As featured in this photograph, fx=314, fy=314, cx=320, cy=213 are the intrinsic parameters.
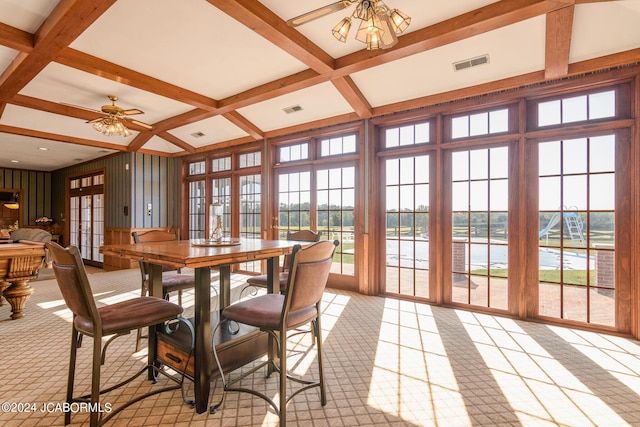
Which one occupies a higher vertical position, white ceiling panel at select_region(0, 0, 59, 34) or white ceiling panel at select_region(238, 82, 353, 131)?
white ceiling panel at select_region(0, 0, 59, 34)

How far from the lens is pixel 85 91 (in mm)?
4137

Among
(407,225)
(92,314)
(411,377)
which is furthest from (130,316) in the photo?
(407,225)

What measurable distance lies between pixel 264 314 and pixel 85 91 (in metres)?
4.25

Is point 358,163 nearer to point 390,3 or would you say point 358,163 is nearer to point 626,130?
point 390,3

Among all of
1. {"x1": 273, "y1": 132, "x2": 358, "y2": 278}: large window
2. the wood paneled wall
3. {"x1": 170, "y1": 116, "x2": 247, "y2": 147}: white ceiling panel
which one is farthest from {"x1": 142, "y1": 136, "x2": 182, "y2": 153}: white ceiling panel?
{"x1": 273, "y1": 132, "x2": 358, "y2": 278}: large window

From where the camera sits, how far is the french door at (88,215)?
25.3 feet

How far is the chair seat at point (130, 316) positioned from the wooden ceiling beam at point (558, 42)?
3.56 m

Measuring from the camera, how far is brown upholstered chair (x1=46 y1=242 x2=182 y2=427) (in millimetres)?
1557

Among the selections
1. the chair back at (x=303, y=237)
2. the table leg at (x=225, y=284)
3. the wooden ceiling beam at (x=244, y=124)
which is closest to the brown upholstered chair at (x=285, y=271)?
the chair back at (x=303, y=237)

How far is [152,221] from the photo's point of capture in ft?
22.8

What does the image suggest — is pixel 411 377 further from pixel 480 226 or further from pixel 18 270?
pixel 18 270

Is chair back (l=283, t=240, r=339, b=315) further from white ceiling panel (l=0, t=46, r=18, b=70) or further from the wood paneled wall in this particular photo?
the wood paneled wall

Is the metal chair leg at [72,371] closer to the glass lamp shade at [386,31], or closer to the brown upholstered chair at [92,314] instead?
the brown upholstered chair at [92,314]

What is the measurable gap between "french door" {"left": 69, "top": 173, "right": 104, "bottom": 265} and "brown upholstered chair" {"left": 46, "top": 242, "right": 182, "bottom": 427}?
7.03 metres
